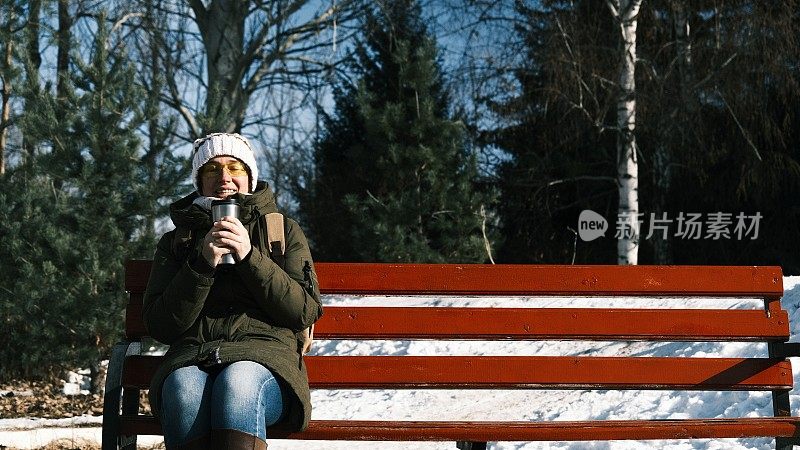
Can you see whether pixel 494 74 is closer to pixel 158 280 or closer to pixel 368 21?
pixel 368 21

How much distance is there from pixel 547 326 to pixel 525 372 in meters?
0.22

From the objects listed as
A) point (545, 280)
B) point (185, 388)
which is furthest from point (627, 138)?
point (185, 388)

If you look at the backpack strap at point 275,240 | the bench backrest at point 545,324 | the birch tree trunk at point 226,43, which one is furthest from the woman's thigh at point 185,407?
the birch tree trunk at point 226,43

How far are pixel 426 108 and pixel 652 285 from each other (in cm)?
915

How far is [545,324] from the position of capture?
14.2ft

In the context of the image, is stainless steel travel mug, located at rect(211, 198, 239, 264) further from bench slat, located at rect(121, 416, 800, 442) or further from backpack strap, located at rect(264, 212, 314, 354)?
bench slat, located at rect(121, 416, 800, 442)

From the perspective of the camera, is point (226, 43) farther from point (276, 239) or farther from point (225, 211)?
point (225, 211)

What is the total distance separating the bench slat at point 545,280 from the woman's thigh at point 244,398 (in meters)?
0.95

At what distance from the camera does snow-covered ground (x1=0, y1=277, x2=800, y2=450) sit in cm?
592

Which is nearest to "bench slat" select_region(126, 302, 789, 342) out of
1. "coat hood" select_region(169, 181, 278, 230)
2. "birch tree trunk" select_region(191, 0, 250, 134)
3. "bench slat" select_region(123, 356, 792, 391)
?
"bench slat" select_region(123, 356, 792, 391)

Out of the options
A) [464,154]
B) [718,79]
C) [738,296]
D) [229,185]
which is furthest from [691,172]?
[229,185]

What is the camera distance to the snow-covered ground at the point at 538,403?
5.92 meters

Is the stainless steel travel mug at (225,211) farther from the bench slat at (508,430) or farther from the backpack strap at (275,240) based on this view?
the bench slat at (508,430)

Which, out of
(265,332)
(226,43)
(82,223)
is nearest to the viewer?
(265,332)
